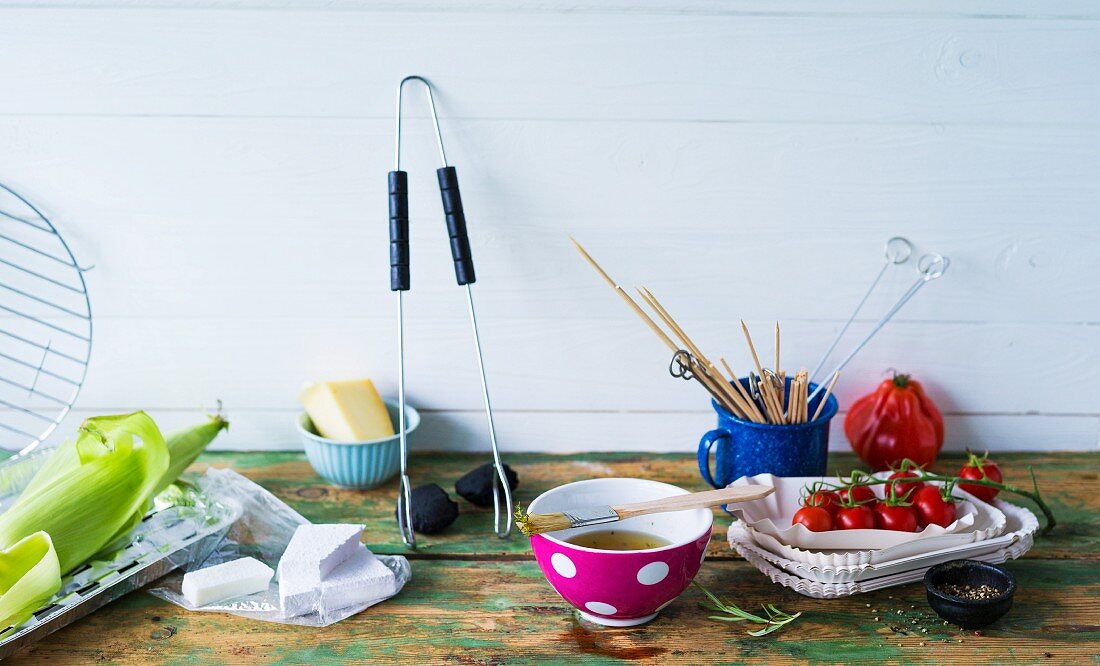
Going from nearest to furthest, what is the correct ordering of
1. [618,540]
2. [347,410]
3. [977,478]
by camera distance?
1. [618,540]
2. [977,478]
3. [347,410]

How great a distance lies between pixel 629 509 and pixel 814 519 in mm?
179

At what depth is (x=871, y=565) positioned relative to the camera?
863 millimetres

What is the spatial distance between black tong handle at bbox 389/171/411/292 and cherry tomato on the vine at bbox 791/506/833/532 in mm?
475

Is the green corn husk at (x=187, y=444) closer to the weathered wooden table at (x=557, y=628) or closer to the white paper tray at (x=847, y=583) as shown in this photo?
the weathered wooden table at (x=557, y=628)

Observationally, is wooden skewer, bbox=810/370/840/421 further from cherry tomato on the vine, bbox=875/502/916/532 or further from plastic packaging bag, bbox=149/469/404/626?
plastic packaging bag, bbox=149/469/404/626

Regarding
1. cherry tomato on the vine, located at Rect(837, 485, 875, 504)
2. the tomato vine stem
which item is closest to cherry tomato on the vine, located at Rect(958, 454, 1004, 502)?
the tomato vine stem

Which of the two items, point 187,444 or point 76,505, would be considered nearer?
point 76,505

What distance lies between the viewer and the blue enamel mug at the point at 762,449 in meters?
1.03

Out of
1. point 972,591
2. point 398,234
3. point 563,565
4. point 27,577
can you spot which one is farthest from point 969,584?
point 27,577

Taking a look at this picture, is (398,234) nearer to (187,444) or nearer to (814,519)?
(187,444)

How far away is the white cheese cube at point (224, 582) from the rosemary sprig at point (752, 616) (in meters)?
0.41

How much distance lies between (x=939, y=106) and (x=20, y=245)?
1.10 meters

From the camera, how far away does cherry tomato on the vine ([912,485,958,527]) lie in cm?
92

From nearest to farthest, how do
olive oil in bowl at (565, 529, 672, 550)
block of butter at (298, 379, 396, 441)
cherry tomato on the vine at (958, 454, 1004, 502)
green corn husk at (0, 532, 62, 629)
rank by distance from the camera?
green corn husk at (0, 532, 62, 629), olive oil in bowl at (565, 529, 672, 550), cherry tomato on the vine at (958, 454, 1004, 502), block of butter at (298, 379, 396, 441)
